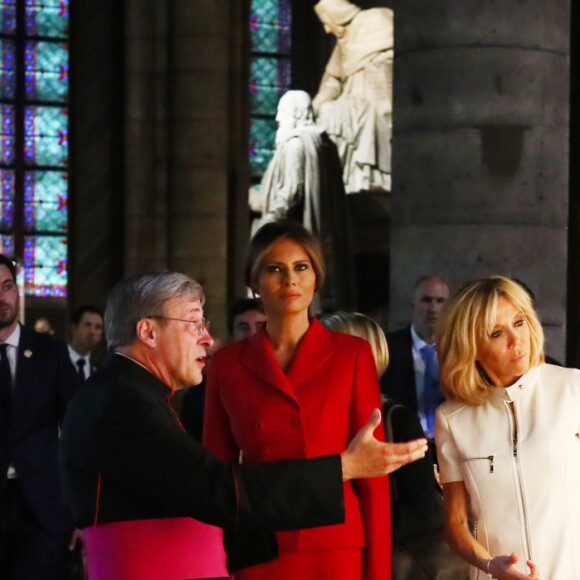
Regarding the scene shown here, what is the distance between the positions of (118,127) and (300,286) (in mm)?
16679

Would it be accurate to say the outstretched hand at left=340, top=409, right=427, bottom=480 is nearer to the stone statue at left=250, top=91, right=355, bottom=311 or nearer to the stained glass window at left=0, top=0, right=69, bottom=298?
the stone statue at left=250, top=91, right=355, bottom=311

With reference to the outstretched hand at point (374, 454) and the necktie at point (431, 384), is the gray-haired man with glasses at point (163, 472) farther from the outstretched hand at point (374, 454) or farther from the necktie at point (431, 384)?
the necktie at point (431, 384)

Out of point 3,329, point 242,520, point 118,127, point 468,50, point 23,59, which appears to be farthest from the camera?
point 23,59

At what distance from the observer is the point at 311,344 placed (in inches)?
213

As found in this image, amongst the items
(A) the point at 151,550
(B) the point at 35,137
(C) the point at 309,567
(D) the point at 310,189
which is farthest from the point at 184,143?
(A) the point at 151,550

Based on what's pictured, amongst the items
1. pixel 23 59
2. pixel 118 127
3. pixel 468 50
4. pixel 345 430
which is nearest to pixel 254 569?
pixel 345 430

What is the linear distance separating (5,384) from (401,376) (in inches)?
74.3

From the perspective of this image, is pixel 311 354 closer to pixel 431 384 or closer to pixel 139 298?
pixel 139 298

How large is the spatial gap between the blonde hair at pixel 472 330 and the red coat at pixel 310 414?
34 cm

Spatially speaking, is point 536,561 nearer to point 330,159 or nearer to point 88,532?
point 88,532

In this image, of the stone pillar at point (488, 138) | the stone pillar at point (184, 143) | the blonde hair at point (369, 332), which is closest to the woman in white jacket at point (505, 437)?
the blonde hair at point (369, 332)

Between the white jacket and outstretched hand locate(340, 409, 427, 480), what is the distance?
0.75 metres

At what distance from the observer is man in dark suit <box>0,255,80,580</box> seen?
7.25m

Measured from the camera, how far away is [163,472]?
4.18m
